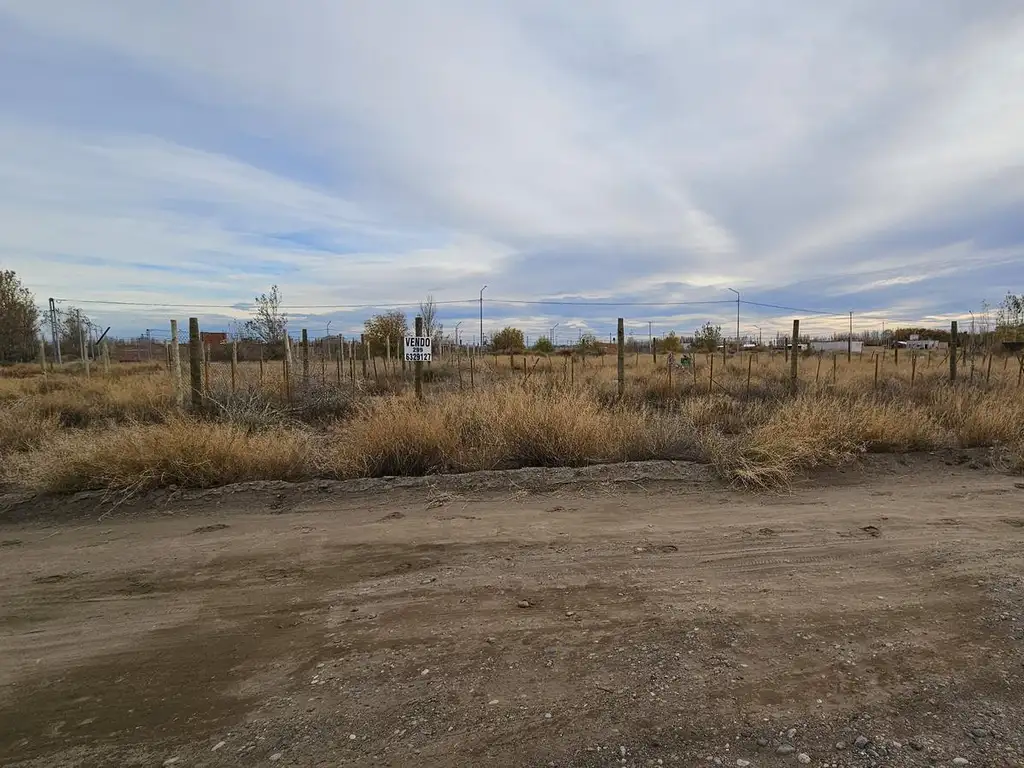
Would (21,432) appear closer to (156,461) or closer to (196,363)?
(196,363)

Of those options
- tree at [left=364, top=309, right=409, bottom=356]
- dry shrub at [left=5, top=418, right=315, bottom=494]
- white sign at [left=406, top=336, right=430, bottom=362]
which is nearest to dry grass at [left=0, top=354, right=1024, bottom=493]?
dry shrub at [left=5, top=418, right=315, bottom=494]

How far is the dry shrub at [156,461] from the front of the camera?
6.26 meters

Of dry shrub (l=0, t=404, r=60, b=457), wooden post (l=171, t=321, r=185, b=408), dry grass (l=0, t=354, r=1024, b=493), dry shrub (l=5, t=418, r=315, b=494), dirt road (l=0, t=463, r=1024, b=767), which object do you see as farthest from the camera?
→ wooden post (l=171, t=321, r=185, b=408)

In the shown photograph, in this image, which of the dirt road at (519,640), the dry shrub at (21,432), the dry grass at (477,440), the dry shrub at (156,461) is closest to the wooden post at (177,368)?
the dry grass at (477,440)

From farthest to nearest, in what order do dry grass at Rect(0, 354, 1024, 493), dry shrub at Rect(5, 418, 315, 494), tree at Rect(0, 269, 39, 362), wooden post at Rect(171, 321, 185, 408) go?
tree at Rect(0, 269, 39, 362)
wooden post at Rect(171, 321, 185, 408)
dry grass at Rect(0, 354, 1024, 493)
dry shrub at Rect(5, 418, 315, 494)

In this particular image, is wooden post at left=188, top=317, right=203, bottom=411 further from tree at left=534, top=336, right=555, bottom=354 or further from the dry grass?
tree at left=534, top=336, right=555, bottom=354

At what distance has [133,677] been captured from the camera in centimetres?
298

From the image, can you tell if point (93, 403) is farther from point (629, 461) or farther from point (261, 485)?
point (629, 461)

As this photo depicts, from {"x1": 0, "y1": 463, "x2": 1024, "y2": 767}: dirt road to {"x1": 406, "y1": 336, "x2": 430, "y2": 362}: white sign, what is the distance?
→ 4.34 m

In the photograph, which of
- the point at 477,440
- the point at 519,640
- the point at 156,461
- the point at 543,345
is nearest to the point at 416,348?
the point at 477,440

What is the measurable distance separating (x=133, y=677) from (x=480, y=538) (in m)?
2.60

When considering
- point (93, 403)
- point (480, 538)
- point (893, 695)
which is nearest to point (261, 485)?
point (480, 538)

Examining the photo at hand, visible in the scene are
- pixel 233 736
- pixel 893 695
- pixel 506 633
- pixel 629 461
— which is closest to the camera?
pixel 233 736

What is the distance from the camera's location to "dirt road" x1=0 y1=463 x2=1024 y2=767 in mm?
2453
